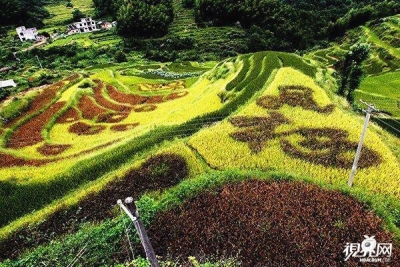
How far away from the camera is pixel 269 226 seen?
9.23m

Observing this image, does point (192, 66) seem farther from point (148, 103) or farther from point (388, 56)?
point (388, 56)

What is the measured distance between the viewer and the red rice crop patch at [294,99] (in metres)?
17.8

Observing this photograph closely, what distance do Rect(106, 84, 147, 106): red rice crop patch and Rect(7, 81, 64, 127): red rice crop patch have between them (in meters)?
5.96

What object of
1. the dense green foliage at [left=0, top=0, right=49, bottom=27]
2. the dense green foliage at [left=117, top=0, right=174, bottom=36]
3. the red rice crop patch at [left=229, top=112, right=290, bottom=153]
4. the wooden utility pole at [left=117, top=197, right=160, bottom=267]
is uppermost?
the dense green foliage at [left=0, top=0, right=49, bottom=27]

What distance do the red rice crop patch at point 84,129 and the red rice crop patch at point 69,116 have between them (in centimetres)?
134

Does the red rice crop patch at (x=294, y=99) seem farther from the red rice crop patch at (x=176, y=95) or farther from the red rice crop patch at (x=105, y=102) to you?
the red rice crop patch at (x=105, y=102)

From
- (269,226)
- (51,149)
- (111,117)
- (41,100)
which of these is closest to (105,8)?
(41,100)

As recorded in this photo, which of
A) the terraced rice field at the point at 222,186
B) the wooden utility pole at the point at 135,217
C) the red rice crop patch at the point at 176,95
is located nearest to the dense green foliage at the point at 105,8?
the red rice crop patch at the point at 176,95

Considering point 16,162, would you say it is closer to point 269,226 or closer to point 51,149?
point 51,149

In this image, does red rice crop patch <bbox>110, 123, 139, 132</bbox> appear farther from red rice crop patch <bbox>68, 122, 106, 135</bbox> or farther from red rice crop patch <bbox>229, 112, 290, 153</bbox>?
red rice crop patch <bbox>229, 112, 290, 153</bbox>

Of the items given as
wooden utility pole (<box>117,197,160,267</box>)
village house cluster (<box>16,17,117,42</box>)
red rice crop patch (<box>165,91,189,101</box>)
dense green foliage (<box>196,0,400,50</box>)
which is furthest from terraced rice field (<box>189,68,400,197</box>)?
village house cluster (<box>16,17,117,42</box>)

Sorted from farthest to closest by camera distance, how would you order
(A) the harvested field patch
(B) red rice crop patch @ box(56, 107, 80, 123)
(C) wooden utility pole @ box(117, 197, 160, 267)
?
1. (B) red rice crop patch @ box(56, 107, 80, 123)
2. (A) the harvested field patch
3. (C) wooden utility pole @ box(117, 197, 160, 267)

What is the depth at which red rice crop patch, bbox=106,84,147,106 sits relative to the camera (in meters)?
30.5

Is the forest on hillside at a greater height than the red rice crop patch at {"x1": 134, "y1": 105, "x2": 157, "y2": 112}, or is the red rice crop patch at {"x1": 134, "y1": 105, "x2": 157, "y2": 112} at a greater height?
the forest on hillside
